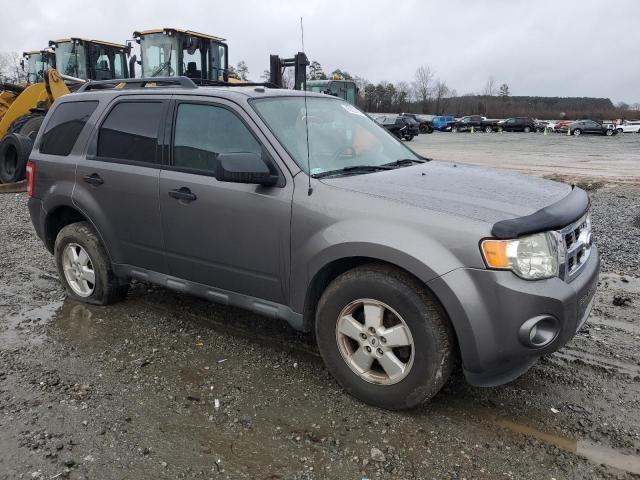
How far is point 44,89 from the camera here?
12.5 m

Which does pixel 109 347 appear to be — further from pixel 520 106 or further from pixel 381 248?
pixel 520 106

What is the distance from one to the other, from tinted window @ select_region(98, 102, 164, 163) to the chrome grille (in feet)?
9.56

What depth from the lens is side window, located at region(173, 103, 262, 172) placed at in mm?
3707

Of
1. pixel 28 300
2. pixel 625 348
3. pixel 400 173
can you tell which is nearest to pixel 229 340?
pixel 400 173

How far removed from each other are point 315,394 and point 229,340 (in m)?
1.06

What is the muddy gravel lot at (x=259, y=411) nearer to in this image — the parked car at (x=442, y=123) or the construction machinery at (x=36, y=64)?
the construction machinery at (x=36, y=64)

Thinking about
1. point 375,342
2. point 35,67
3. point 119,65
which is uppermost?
point 35,67

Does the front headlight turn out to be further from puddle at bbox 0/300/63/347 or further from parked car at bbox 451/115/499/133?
parked car at bbox 451/115/499/133

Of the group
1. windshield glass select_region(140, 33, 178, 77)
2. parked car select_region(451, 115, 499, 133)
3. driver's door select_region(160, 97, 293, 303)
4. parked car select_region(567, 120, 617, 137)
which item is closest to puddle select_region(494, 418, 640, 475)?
driver's door select_region(160, 97, 293, 303)

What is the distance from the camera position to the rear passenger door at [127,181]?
4.14 metres

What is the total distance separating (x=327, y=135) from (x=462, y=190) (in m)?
1.11

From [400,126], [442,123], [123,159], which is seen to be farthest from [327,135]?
[442,123]

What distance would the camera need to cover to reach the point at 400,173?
3.67m

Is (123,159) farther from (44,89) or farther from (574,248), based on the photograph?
(44,89)
